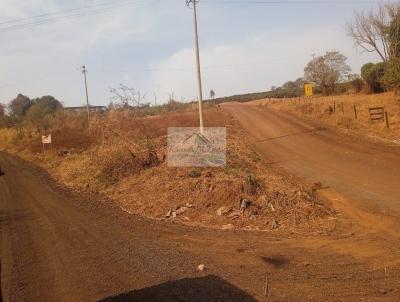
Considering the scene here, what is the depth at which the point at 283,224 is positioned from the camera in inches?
435

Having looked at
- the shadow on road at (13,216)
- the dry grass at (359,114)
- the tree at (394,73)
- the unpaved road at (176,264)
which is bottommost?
the unpaved road at (176,264)

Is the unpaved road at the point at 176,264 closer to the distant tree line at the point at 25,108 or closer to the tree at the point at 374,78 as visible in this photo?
the tree at the point at 374,78

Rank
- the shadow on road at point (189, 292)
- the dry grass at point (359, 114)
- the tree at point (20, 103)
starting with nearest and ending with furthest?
the shadow on road at point (189, 292) < the dry grass at point (359, 114) < the tree at point (20, 103)

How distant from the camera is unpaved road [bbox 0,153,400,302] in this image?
6809 mm

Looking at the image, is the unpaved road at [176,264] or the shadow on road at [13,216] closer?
the unpaved road at [176,264]

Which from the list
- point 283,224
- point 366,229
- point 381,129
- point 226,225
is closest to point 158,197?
point 226,225

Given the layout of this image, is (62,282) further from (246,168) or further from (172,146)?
(172,146)

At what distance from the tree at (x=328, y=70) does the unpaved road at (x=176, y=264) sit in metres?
Answer: 46.8

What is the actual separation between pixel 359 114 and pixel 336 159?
1351 cm

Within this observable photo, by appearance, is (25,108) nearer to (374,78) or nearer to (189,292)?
(374,78)

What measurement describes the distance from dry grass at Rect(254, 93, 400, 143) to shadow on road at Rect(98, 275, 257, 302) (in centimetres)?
1904

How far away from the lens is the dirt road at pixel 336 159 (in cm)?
1374

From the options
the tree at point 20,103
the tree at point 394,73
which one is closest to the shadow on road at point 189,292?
the tree at point 394,73

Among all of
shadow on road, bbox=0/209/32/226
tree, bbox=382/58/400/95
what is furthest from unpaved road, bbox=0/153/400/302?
tree, bbox=382/58/400/95
